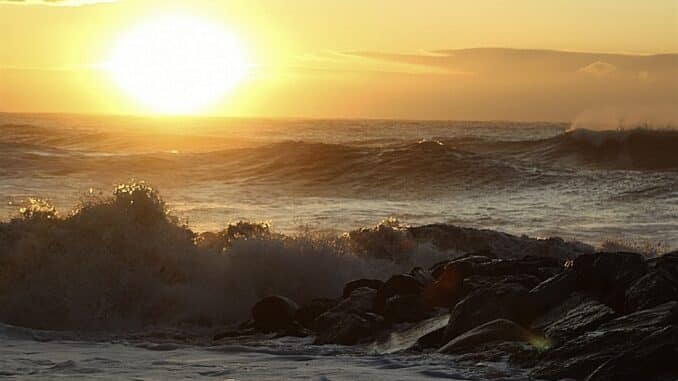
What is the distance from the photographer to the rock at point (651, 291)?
621 cm

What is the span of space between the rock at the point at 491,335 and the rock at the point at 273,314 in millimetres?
1965

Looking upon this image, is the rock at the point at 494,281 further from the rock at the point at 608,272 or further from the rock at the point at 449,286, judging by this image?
the rock at the point at 608,272

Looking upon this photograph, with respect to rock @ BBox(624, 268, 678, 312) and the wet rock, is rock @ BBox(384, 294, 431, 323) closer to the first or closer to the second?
the wet rock

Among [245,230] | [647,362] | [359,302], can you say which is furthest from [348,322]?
[245,230]

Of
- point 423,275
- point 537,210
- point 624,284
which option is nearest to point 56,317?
point 423,275

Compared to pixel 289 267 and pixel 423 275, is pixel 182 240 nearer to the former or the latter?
pixel 289 267

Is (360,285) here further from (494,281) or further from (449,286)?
(494,281)

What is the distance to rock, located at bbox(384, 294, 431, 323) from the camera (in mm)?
7584

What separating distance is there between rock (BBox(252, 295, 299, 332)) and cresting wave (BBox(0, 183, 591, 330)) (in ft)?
2.98

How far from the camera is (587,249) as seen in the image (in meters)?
14.4

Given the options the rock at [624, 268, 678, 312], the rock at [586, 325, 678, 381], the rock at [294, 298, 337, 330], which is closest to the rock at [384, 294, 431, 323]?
the rock at [294, 298, 337, 330]

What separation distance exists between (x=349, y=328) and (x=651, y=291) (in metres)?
2.41

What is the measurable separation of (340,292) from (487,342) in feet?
12.9

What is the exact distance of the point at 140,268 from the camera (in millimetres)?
9695
